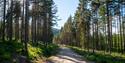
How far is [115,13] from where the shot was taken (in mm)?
52844

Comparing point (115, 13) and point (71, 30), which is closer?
point (115, 13)

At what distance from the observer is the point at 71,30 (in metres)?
94.2

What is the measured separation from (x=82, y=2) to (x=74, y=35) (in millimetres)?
38326

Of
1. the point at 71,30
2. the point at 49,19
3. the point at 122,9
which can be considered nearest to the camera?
the point at 122,9

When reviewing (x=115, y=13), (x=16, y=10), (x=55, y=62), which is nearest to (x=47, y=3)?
(x=16, y=10)

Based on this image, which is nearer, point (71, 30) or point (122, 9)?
point (122, 9)

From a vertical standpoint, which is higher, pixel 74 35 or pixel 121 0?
pixel 121 0

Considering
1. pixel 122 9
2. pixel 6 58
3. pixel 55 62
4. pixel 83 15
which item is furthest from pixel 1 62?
pixel 83 15

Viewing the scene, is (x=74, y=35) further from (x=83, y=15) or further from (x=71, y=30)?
(x=83, y=15)

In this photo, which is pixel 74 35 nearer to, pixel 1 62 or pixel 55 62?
pixel 55 62

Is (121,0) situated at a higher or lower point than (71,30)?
higher

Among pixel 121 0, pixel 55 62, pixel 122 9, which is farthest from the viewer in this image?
pixel 122 9

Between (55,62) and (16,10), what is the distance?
33.3m

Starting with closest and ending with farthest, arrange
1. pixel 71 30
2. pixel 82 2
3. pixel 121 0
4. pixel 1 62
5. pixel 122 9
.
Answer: pixel 1 62, pixel 121 0, pixel 122 9, pixel 82 2, pixel 71 30
